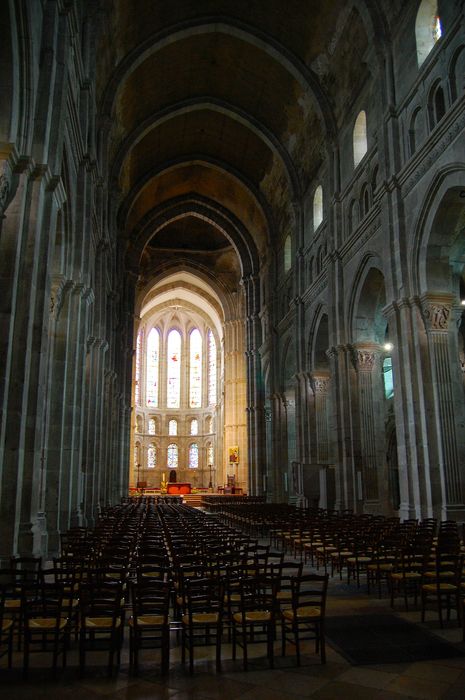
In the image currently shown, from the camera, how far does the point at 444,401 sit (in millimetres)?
17406

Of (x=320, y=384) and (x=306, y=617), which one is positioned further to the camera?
(x=320, y=384)

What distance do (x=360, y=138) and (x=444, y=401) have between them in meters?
13.4

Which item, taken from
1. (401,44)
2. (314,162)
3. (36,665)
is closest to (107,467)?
(314,162)

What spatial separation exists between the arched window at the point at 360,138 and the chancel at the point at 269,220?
3.4 inches

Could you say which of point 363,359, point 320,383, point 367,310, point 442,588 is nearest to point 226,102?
point 367,310

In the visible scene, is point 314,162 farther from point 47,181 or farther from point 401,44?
point 47,181

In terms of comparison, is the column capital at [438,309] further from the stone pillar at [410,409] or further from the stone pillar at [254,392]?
the stone pillar at [254,392]

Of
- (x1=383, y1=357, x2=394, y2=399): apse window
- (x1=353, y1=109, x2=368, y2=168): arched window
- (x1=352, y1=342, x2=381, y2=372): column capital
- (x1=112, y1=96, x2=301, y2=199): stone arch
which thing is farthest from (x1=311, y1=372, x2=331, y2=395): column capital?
(x1=353, y1=109, x2=368, y2=168): arched window

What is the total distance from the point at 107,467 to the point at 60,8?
2452cm

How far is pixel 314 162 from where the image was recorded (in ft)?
102

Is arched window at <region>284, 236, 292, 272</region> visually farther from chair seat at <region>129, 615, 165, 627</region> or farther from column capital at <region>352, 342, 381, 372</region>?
chair seat at <region>129, 615, 165, 627</region>

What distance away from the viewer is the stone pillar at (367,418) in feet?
77.2

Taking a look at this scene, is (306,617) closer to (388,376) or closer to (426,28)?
(426,28)

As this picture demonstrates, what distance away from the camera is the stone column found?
16.7 metres
